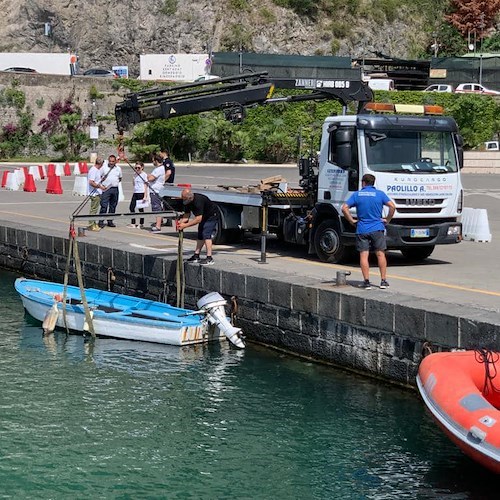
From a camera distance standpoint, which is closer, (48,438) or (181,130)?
(48,438)

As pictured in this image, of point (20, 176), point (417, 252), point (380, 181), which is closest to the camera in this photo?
point (380, 181)

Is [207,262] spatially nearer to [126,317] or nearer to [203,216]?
[203,216]

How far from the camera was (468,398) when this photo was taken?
1058 centimetres

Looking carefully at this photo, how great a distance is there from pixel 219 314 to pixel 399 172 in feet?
12.9

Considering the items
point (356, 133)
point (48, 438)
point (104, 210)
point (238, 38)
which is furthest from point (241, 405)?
point (238, 38)

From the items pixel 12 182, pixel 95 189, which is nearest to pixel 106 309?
pixel 95 189

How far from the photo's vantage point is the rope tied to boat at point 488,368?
11.4m

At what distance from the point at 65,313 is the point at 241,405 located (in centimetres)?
504

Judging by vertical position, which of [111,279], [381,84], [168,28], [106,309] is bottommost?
[106,309]

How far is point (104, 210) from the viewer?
2469 cm

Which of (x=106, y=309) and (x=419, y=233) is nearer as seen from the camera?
(x=419, y=233)

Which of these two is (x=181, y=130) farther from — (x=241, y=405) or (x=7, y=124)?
(x=241, y=405)

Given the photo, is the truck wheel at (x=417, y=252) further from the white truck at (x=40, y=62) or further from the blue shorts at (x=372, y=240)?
the white truck at (x=40, y=62)

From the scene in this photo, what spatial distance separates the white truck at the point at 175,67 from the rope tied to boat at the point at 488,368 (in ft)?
179
